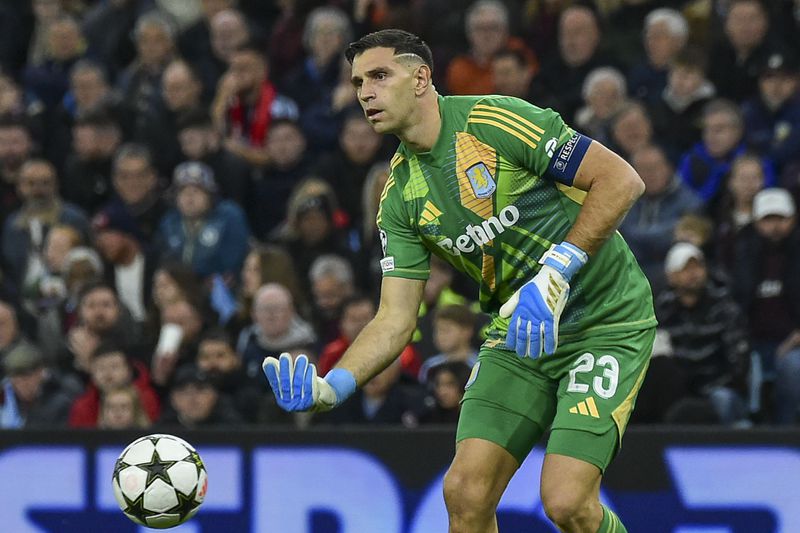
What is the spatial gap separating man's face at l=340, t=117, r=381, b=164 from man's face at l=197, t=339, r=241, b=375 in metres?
2.29

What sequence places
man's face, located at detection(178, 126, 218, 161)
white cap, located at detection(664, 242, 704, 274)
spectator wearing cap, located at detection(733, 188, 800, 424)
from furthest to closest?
man's face, located at detection(178, 126, 218, 161) < spectator wearing cap, located at detection(733, 188, 800, 424) < white cap, located at detection(664, 242, 704, 274)

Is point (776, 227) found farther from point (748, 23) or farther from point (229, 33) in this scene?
point (229, 33)

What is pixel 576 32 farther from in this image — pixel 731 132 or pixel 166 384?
pixel 166 384

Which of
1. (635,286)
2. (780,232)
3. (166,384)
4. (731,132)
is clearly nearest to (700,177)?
(731,132)

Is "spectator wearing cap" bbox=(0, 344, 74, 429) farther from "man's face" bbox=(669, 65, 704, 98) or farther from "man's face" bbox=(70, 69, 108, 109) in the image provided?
"man's face" bbox=(669, 65, 704, 98)

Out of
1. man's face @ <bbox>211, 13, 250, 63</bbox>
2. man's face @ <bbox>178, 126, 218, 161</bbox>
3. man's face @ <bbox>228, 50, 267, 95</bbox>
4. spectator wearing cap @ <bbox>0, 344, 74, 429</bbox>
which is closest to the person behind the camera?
spectator wearing cap @ <bbox>0, 344, 74, 429</bbox>

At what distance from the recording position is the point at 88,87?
13.8 metres

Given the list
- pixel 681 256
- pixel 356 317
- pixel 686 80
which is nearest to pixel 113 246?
pixel 356 317

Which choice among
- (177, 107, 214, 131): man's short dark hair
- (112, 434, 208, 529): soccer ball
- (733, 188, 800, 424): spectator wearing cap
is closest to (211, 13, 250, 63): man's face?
(177, 107, 214, 131): man's short dark hair

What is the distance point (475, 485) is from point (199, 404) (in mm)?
4098

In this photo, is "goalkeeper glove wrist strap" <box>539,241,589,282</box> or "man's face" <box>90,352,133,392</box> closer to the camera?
"goalkeeper glove wrist strap" <box>539,241,589,282</box>

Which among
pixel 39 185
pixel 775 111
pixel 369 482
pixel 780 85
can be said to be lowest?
pixel 369 482

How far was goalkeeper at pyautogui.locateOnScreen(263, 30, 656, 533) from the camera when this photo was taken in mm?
6426

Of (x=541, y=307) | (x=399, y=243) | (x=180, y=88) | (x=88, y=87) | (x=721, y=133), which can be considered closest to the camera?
(x=541, y=307)
